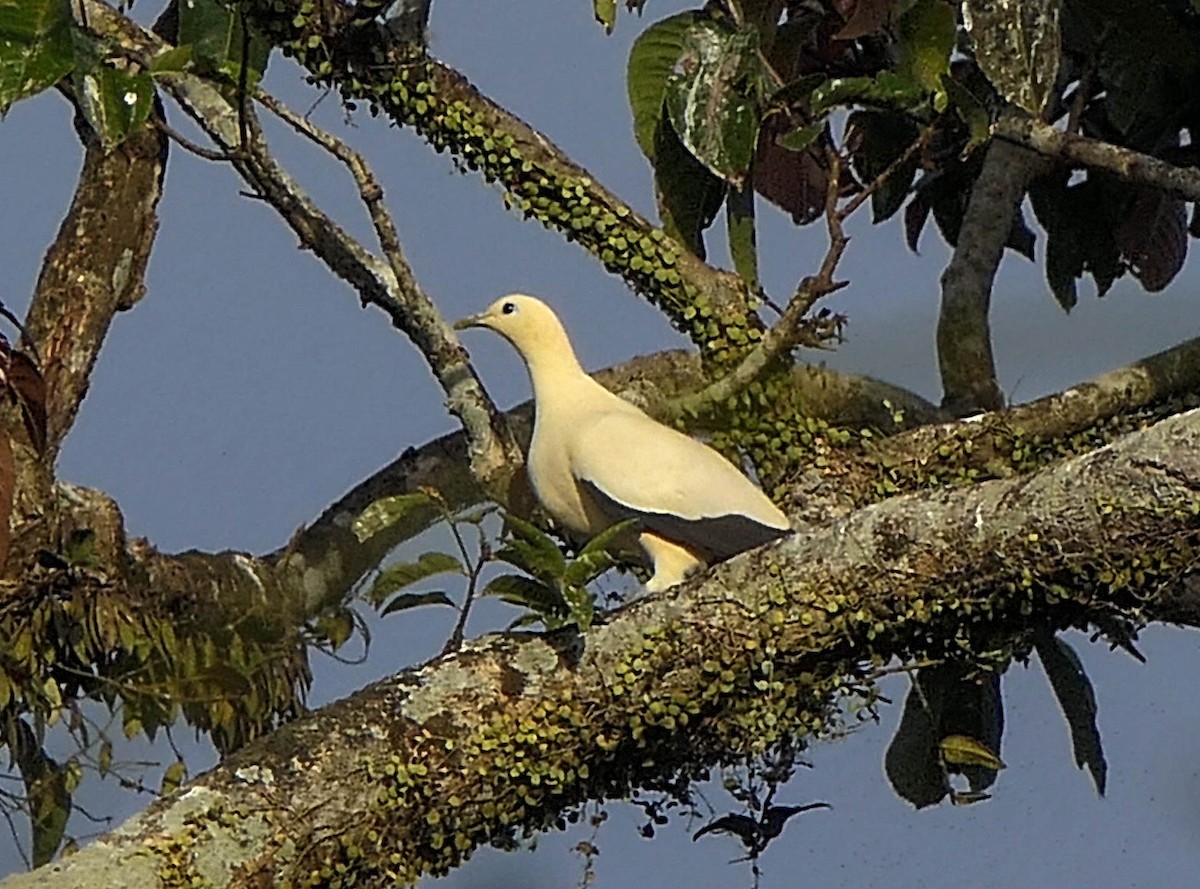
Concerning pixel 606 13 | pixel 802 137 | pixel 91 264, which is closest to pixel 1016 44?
pixel 802 137

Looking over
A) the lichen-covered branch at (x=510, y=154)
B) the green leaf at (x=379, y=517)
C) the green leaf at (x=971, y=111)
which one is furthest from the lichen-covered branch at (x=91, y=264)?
the green leaf at (x=971, y=111)

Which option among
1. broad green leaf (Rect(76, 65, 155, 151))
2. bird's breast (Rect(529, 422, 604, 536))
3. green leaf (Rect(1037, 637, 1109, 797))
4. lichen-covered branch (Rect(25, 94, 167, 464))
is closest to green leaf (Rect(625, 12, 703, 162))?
bird's breast (Rect(529, 422, 604, 536))

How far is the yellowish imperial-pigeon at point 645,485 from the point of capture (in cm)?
167

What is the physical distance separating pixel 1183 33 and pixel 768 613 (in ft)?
Result: 2.92

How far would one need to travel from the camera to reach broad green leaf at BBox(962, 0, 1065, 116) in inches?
65.2

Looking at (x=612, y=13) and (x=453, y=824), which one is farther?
(x=612, y=13)

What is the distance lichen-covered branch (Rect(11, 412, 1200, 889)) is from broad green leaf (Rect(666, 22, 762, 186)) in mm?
458

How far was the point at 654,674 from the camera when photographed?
1480 mm

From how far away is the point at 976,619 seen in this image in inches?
59.2

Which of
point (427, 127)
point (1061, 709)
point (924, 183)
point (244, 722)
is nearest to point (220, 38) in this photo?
point (427, 127)

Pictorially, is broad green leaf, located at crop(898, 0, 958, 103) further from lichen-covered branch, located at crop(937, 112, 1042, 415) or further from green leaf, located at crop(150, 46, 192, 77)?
green leaf, located at crop(150, 46, 192, 77)

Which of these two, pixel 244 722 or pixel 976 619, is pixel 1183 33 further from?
pixel 244 722

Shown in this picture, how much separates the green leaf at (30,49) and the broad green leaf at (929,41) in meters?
0.75

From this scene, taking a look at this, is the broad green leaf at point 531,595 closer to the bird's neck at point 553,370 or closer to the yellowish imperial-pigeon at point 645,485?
the yellowish imperial-pigeon at point 645,485
